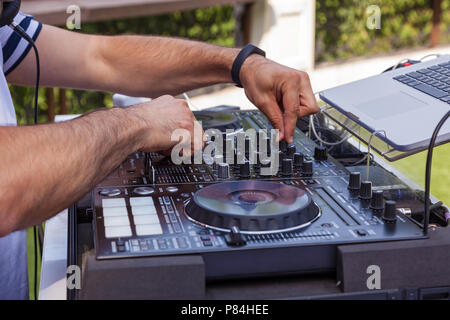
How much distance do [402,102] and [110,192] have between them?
594mm

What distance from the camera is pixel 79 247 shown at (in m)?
1.02

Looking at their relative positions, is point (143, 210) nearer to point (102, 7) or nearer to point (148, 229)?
point (148, 229)

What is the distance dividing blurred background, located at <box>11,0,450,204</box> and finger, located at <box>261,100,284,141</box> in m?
2.79

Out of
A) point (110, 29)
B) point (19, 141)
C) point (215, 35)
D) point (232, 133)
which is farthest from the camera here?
point (215, 35)

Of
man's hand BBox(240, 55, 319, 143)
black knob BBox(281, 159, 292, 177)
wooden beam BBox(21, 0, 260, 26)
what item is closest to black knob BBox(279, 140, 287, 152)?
man's hand BBox(240, 55, 319, 143)

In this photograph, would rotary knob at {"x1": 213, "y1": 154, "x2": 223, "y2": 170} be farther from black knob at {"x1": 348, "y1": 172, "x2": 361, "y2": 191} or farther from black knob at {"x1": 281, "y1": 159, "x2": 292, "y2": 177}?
black knob at {"x1": 348, "y1": 172, "x2": 361, "y2": 191}

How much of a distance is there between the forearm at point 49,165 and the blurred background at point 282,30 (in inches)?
121

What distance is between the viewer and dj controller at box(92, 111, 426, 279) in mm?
879

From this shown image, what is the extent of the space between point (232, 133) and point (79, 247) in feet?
1.65

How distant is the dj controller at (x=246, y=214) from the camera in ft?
2.89

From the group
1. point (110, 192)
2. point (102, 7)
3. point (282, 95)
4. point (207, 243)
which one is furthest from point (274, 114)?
point (102, 7)
